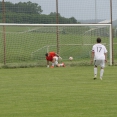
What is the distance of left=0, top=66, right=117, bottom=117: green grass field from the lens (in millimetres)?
11695

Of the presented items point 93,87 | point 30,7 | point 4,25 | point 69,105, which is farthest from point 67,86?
point 30,7

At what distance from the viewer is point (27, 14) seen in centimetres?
2981

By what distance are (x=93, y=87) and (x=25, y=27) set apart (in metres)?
12.9

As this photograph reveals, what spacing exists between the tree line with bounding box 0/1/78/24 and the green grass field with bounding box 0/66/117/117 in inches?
346

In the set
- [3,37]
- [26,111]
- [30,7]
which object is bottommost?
[26,111]

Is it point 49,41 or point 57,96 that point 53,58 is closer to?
point 49,41

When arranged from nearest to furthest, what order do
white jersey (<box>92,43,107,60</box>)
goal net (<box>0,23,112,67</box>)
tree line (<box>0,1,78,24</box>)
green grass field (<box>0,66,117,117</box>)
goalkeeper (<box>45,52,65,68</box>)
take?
green grass field (<box>0,66,117,117</box>)
white jersey (<box>92,43,107,60</box>)
goalkeeper (<box>45,52,65,68</box>)
goal net (<box>0,23,112,67</box>)
tree line (<box>0,1,78,24</box>)

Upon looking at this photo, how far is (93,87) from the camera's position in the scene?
16.6m

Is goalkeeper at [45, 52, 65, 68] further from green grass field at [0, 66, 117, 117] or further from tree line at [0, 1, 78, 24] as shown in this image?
green grass field at [0, 66, 117, 117]

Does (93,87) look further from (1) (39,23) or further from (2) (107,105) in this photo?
(1) (39,23)

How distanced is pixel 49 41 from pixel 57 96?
15334mm

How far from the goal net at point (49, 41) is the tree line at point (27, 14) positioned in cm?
67

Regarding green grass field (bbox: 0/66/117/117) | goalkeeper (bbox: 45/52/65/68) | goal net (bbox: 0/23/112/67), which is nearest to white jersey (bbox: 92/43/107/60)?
green grass field (bbox: 0/66/117/117)

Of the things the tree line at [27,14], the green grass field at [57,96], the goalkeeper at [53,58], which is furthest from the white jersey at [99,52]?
the tree line at [27,14]
